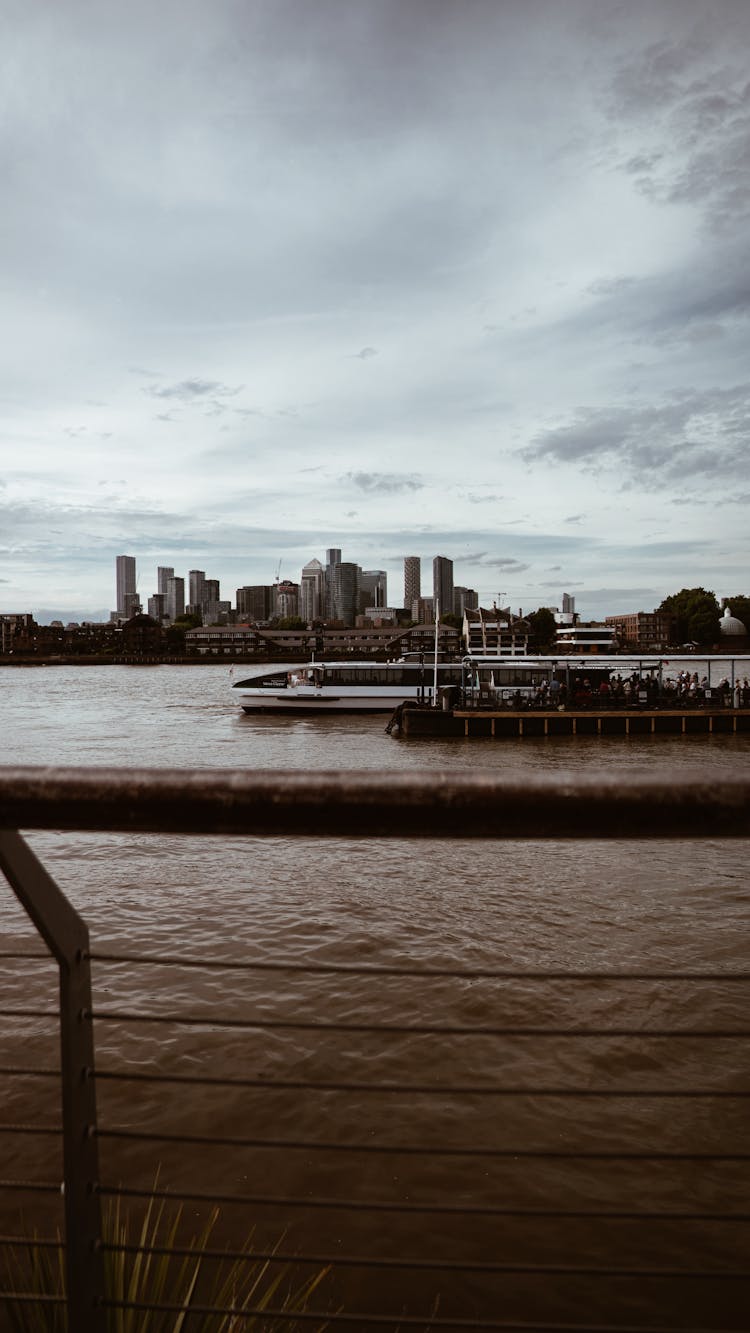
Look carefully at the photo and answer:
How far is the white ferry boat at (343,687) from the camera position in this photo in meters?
51.5

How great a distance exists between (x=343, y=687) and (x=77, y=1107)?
50.5 metres

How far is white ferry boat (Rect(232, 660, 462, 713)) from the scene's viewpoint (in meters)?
51.5

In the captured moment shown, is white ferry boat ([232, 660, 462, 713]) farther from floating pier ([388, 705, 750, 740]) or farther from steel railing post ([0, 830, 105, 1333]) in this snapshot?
steel railing post ([0, 830, 105, 1333])

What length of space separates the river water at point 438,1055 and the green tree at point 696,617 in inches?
6447

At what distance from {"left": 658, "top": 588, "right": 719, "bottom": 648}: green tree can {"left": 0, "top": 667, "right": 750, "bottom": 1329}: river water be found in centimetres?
16375

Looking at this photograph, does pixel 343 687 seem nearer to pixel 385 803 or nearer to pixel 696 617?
pixel 385 803

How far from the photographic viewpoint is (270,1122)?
6227 mm

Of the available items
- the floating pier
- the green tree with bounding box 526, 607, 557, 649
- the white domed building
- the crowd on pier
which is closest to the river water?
the floating pier

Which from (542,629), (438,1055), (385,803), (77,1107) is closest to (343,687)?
(438,1055)

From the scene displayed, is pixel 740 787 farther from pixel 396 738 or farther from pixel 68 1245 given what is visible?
pixel 396 738

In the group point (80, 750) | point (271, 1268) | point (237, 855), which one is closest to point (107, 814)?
point (271, 1268)

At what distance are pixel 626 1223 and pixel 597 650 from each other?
324 feet

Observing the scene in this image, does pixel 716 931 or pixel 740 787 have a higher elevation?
pixel 740 787

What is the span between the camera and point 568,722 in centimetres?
3934
